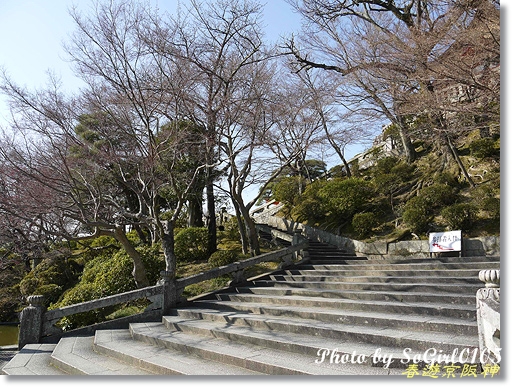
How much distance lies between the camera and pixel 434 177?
1508cm

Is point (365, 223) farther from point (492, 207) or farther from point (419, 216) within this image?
point (492, 207)

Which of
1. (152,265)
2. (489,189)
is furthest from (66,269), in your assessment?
(489,189)

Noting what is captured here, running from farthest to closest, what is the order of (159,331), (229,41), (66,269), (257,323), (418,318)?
(66,269) → (229,41) → (159,331) → (257,323) → (418,318)

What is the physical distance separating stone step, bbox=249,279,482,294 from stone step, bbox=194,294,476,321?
1.02 m

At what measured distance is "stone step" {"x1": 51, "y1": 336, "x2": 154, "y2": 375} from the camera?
233 inches

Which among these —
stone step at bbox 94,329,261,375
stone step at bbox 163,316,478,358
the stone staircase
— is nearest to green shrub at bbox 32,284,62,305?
the stone staircase

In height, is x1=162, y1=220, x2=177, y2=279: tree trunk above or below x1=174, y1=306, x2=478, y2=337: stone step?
above

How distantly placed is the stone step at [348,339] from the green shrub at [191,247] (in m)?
9.12

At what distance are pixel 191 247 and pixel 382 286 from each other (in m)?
9.69

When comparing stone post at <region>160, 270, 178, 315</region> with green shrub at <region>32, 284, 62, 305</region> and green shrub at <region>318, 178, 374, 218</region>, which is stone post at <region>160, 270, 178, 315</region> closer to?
green shrub at <region>32, 284, 62, 305</region>

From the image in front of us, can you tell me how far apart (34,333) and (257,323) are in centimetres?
498

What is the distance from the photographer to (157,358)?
610 centimetres

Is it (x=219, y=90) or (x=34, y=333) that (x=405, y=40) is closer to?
(x=219, y=90)

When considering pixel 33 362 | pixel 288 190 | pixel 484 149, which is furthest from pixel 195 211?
pixel 33 362
